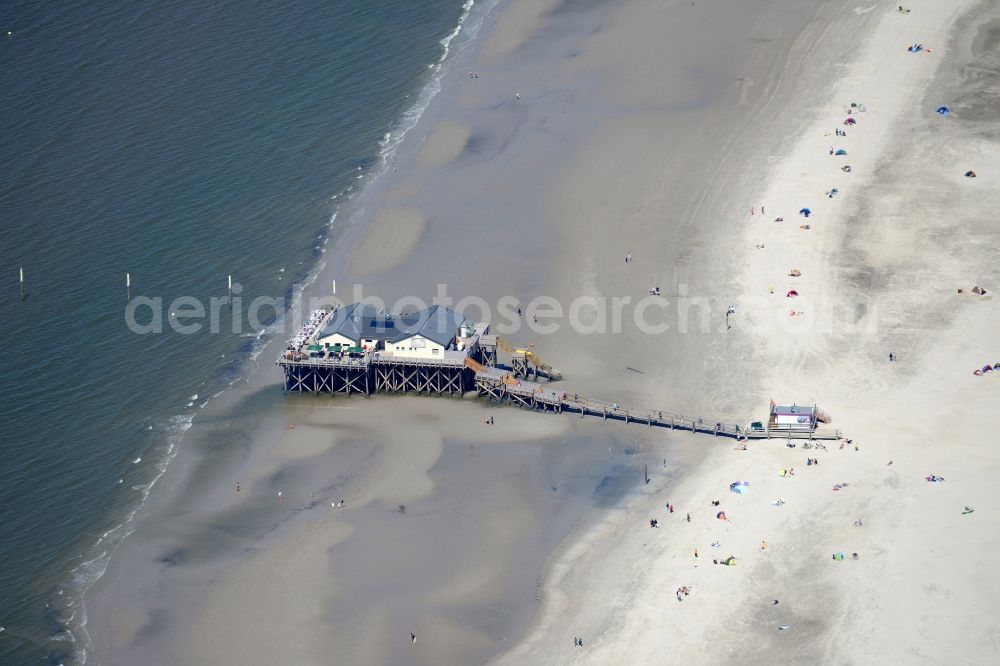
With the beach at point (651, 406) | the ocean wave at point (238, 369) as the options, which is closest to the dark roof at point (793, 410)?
the beach at point (651, 406)

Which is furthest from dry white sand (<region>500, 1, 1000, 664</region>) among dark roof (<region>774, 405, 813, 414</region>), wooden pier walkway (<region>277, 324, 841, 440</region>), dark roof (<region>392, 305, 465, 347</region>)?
dark roof (<region>392, 305, 465, 347</region>)

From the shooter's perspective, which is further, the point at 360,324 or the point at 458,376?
the point at 360,324

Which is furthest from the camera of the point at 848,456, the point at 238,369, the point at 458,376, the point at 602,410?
the point at 238,369

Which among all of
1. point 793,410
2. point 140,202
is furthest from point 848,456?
point 140,202

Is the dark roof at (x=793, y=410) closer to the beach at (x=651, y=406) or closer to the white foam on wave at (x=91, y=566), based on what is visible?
the beach at (x=651, y=406)

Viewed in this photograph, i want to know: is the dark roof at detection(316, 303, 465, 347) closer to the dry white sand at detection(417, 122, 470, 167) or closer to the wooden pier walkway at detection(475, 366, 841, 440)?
the wooden pier walkway at detection(475, 366, 841, 440)

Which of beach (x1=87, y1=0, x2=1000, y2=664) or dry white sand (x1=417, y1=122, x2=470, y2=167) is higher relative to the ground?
dry white sand (x1=417, y1=122, x2=470, y2=167)

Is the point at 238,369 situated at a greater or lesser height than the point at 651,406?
greater

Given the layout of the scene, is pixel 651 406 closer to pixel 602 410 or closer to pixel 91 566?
pixel 602 410

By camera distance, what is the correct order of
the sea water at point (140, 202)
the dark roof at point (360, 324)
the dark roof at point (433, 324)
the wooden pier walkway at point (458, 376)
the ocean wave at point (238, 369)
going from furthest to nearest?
the dark roof at point (360, 324) → the dark roof at point (433, 324) → the wooden pier walkway at point (458, 376) → the sea water at point (140, 202) → the ocean wave at point (238, 369)
